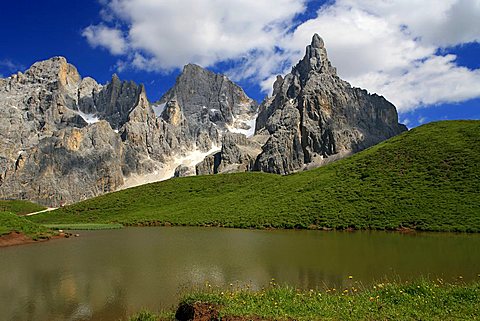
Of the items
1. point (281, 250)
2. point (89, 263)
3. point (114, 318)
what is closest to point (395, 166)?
point (281, 250)

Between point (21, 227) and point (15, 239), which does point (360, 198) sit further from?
point (21, 227)

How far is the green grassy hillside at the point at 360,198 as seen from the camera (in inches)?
2244

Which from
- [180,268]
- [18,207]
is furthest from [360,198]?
[18,207]

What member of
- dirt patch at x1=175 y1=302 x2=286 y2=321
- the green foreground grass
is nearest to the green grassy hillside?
the green foreground grass

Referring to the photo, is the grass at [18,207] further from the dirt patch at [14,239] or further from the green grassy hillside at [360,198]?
the dirt patch at [14,239]

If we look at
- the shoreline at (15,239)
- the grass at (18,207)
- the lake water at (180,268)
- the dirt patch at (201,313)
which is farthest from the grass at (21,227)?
the grass at (18,207)

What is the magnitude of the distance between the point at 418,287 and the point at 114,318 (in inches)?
543

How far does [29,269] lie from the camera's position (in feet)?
96.3

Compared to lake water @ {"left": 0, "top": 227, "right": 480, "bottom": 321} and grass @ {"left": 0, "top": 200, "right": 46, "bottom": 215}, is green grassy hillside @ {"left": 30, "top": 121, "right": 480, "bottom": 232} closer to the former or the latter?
lake water @ {"left": 0, "top": 227, "right": 480, "bottom": 321}

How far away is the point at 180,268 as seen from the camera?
27781mm

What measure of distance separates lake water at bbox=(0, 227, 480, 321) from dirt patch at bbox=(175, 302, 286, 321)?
11.7 ft

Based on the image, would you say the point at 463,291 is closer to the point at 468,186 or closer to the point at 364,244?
the point at 364,244

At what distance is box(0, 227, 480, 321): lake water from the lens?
1989 cm

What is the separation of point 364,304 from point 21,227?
51.4 m
